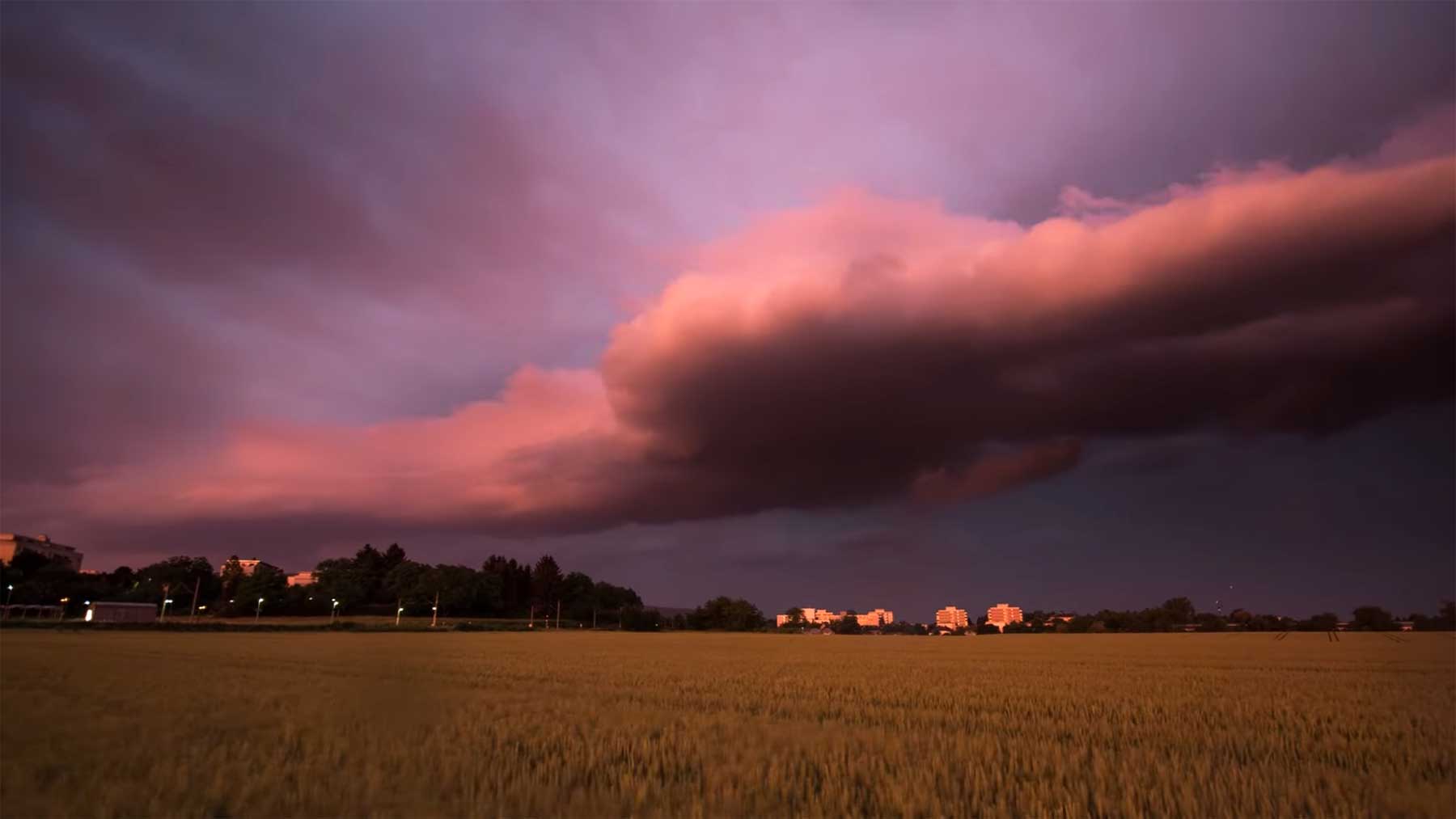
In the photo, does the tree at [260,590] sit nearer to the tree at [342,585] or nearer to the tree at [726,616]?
the tree at [342,585]

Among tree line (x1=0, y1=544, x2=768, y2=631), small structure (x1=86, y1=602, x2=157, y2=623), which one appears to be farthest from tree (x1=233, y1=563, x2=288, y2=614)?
small structure (x1=86, y1=602, x2=157, y2=623)

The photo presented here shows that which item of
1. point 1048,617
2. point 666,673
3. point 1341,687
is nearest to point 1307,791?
point 1341,687

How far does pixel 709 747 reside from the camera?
1016cm

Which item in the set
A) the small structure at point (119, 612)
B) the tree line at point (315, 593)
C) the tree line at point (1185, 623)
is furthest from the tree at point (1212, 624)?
the small structure at point (119, 612)

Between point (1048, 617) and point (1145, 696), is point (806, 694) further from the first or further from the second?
point (1048, 617)

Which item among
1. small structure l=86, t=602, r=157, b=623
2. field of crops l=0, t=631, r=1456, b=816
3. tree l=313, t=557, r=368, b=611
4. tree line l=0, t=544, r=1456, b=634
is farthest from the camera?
tree l=313, t=557, r=368, b=611

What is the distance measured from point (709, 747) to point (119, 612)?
432 feet

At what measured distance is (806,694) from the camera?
18.8 m

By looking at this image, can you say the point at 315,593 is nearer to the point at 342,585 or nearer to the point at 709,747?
the point at 342,585

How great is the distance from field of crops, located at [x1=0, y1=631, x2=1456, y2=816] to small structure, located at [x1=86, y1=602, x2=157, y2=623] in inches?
4059

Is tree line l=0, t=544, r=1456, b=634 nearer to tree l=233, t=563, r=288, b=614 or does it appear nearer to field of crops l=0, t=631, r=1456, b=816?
tree l=233, t=563, r=288, b=614

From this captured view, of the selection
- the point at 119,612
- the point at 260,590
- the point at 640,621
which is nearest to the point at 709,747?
the point at 119,612

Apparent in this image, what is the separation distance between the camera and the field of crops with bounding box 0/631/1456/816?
23.8 feet

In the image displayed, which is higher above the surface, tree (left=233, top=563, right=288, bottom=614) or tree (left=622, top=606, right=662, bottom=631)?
tree (left=233, top=563, right=288, bottom=614)
